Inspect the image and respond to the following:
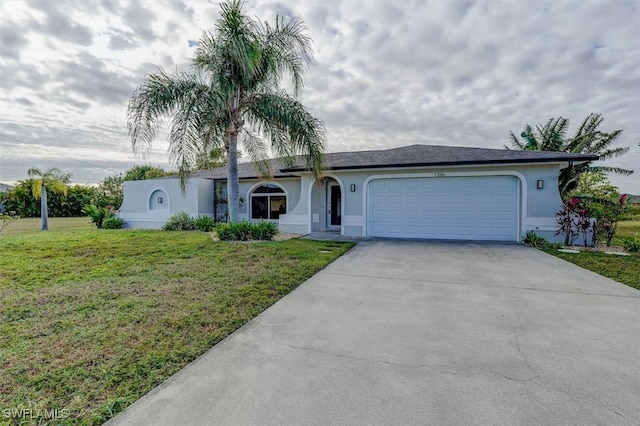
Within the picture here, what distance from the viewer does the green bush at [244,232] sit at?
10695mm

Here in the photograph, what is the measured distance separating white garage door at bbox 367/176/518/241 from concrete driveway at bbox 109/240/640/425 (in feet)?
19.5

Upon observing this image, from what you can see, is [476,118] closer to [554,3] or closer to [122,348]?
[554,3]

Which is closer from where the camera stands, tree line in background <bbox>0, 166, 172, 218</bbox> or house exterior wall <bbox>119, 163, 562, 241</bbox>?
house exterior wall <bbox>119, 163, 562, 241</bbox>

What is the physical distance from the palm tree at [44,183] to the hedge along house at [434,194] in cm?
1436

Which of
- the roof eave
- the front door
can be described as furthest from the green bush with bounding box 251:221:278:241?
the front door

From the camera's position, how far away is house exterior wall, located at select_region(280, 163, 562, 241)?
10.4 meters

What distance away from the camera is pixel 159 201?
16672 mm

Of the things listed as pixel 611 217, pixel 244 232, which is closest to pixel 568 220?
pixel 611 217

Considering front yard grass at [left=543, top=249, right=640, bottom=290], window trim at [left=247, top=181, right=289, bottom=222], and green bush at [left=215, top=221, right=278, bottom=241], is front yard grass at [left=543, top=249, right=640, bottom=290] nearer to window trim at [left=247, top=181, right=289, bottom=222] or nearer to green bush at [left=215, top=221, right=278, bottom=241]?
green bush at [left=215, top=221, right=278, bottom=241]

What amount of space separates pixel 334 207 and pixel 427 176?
5067 millimetres

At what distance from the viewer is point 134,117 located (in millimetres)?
9656

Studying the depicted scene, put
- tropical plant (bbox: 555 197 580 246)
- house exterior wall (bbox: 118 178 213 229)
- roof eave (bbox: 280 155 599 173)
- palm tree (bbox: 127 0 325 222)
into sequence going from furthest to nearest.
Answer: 1. house exterior wall (bbox: 118 178 213 229)
2. tropical plant (bbox: 555 197 580 246)
3. roof eave (bbox: 280 155 599 173)
4. palm tree (bbox: 127 0 325 222)

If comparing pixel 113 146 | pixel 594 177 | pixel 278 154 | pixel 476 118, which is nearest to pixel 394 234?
pixel 278 154

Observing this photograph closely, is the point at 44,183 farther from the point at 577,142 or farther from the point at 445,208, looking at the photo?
the point at 577,142
